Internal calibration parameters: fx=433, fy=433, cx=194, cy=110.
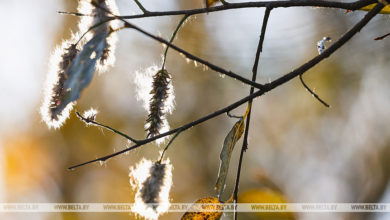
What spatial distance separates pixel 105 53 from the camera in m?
0.62

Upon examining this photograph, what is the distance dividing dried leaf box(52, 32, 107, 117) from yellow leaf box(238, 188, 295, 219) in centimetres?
46

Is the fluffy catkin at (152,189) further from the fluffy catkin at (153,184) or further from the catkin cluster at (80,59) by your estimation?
the catkin cluster at (80,59)

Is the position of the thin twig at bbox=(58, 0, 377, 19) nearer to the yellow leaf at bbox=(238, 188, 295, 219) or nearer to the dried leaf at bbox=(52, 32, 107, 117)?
the dried leaf at bbox=(52, 32, 107, 117)

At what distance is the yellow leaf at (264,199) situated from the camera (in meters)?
0.90

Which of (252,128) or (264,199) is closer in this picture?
(264,199)

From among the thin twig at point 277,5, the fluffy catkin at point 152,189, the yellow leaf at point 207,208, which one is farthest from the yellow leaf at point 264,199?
the thin twig at point 277,5

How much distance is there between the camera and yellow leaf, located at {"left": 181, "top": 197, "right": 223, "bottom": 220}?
28.8 inches

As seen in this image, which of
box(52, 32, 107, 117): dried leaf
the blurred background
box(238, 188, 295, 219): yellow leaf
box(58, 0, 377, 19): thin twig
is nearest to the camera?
box(52, 32, 107, 117): dried leaf

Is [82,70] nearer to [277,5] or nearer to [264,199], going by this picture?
[277,5]

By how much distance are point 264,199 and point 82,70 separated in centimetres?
55

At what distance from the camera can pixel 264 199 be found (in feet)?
3.08

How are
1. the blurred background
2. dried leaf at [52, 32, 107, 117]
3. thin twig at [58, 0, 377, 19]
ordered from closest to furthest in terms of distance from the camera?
dried leaf at [52, 32, 107, 117], thin twig at [58, 0, 377, 19], the blurred background

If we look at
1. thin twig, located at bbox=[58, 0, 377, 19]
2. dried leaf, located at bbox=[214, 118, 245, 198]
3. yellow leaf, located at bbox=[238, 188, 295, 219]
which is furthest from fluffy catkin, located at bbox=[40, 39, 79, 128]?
yellow leaf, located at bbox=[238, 188, 295, 219]

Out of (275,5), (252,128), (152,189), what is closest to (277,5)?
(275,5)
